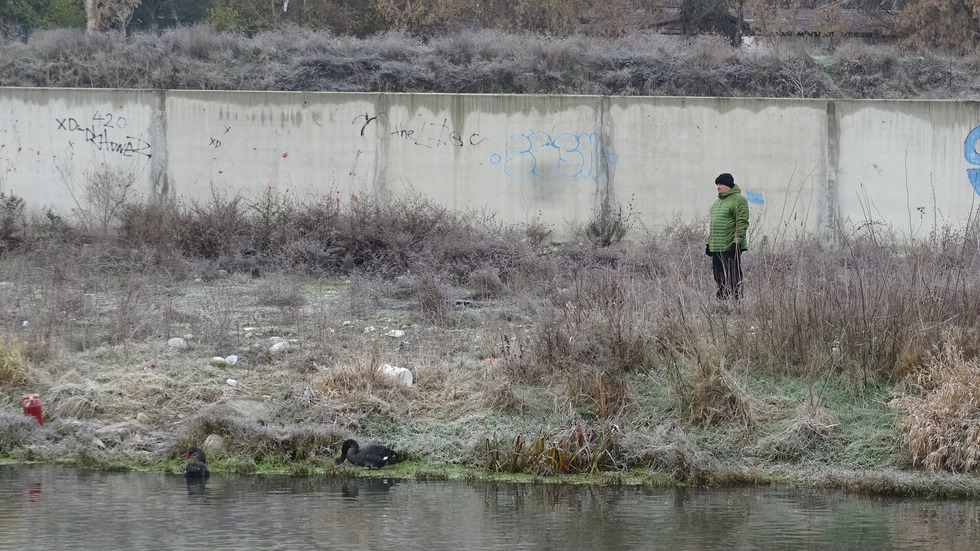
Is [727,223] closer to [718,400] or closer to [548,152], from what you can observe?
[718,400]

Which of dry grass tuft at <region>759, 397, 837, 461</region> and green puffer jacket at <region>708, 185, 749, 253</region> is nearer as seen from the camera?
dry grass tuft at <region>759, 397, 837, 461</region>

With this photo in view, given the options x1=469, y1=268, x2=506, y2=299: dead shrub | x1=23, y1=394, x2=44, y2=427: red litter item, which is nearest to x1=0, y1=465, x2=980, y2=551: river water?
x1=23, y1=394, x2=44, y2=427: red litter item

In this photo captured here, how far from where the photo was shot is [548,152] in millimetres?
16938

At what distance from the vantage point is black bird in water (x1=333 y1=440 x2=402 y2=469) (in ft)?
25.7

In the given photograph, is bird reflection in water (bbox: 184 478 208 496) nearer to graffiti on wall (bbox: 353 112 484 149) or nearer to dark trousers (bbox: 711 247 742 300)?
dark trousers (bbox: 711 247 742 300)

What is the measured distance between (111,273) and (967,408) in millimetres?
10380

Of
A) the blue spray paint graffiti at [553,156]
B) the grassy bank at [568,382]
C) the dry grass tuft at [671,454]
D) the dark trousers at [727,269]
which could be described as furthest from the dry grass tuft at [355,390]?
the blue spray paint graffiti at [553,156]

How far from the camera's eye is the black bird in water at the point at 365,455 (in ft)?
25.7

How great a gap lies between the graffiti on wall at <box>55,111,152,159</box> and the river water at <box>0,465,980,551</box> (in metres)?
10.2

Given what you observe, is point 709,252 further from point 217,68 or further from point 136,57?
point 136,57

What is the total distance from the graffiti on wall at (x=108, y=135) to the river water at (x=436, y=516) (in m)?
10.2

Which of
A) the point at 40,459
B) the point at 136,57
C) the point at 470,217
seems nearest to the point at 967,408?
the point at 40,459

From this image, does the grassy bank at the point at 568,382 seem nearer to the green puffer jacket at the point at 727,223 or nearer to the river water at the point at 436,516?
the river water at the point at 436,516

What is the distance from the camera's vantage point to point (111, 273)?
13719 mm
